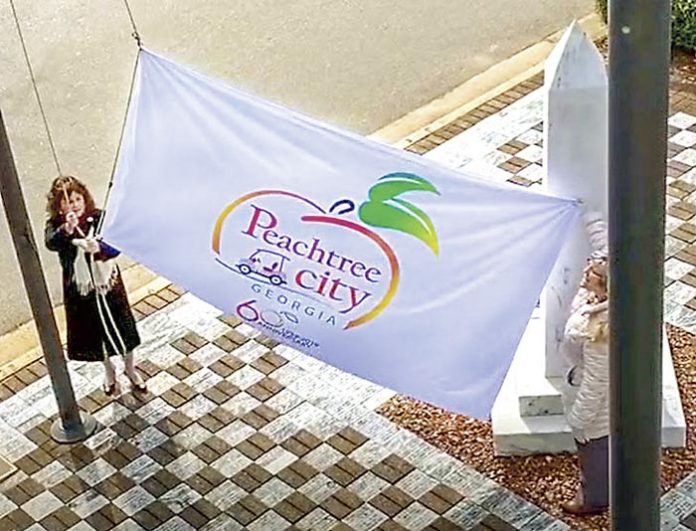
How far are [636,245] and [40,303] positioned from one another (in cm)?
434

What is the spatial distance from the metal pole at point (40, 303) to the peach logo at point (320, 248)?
1284 mm

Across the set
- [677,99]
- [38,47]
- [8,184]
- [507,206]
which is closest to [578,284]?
[507,206]

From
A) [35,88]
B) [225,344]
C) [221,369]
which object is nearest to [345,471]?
[221,369]

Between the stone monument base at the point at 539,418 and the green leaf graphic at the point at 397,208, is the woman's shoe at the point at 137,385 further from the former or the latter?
the green leaf graphic at the point at 397,208

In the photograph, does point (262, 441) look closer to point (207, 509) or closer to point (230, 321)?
point (207, 509)

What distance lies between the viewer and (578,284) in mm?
6922

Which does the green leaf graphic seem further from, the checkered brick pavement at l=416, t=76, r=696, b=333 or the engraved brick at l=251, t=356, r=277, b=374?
the checkered brick pavement at l=416, t=76, r=696, b=333

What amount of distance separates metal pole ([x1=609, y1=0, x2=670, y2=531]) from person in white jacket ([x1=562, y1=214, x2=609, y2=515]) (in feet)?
7.42

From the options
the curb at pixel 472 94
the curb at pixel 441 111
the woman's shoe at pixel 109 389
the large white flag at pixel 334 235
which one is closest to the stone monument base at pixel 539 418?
the large white flag at pixel 334 235

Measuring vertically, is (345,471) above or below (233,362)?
below

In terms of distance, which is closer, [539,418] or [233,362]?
[539,418]

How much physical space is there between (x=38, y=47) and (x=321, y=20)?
243 cm

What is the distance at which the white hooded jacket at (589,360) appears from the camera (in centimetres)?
643

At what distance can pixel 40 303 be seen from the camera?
7.33 meters
